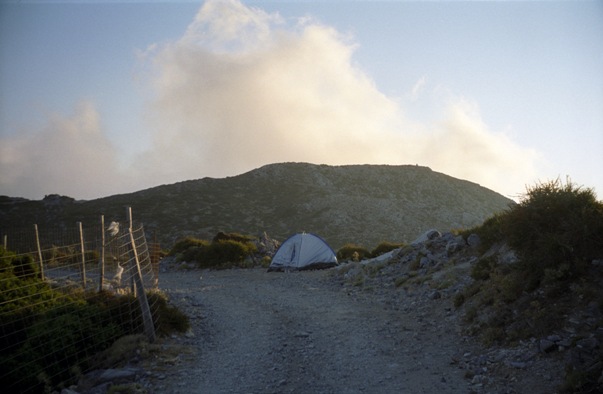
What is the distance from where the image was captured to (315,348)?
917 centimetres

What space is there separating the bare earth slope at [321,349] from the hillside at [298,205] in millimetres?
39723

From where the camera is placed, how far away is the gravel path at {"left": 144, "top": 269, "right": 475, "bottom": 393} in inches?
288

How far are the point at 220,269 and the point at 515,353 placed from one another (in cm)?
2125

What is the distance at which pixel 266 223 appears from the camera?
64.4 metres

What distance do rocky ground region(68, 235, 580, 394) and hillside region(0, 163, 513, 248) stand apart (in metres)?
38.2

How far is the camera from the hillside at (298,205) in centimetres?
6062

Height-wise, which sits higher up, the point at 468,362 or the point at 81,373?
the point at 81,373

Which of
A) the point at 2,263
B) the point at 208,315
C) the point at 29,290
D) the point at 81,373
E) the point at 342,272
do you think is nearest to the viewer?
the point at 81,373

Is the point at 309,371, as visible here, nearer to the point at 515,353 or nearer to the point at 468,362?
the point at 468,362

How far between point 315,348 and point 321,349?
142mm

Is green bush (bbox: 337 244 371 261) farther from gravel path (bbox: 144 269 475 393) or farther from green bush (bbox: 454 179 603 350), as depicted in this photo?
green bush (bbox: 454 179 603 350)

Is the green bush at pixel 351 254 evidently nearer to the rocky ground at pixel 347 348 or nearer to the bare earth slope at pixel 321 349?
the rocky ground at pixel 347 348

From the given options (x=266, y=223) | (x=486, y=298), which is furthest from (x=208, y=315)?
(x=266, y=223)

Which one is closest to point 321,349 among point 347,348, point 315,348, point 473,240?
point 315,348
